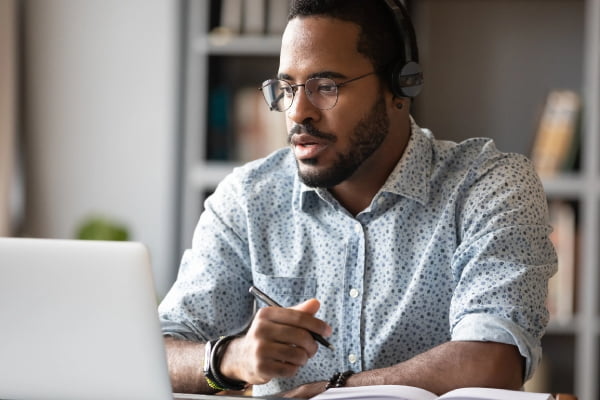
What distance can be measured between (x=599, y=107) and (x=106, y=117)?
1548 mm

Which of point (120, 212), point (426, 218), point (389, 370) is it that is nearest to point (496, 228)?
point (426, 218)

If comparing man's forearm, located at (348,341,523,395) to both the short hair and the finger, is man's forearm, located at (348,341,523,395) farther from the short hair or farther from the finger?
the short hair

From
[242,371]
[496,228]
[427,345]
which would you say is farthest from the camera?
[427,345]

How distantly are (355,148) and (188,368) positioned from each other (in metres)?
0.48

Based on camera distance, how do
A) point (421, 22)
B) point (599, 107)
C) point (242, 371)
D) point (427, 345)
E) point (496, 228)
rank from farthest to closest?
point (421, 22) < point (599, 107) < point (427, 345) < point (496, 228) < point (242, 371)

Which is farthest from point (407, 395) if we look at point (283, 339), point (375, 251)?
point (375, 251)

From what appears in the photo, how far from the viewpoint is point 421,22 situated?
286 cm

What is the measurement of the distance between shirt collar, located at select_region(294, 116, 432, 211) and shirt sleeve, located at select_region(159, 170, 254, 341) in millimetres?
124

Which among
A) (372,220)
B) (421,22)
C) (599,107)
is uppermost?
(421,22)

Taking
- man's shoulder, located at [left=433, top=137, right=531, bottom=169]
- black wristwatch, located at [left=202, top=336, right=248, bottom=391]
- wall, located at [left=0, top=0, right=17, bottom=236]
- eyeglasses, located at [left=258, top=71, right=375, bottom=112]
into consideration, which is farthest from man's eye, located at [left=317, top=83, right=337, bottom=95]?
A: wall, located at [left=0, top=0, right=17, bottom=236]

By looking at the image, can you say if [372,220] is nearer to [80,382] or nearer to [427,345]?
[427,345]

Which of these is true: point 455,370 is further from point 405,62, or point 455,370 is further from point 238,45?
point 238,45

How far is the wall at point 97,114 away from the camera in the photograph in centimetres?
298

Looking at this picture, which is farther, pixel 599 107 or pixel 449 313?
pixel 599 107
